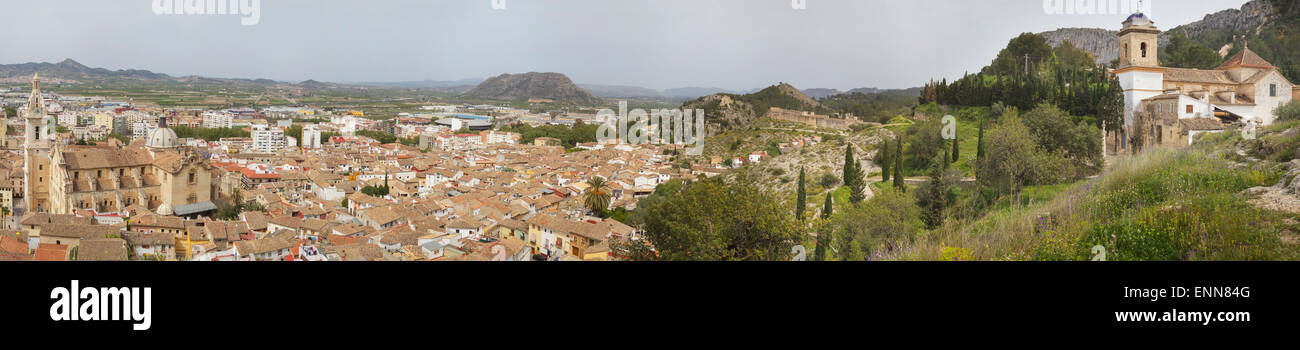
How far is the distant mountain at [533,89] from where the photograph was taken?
41.2 m

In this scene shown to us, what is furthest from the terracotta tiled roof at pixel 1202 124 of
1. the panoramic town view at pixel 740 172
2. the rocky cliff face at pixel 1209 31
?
the rocky cliff face at pixel 1209 31

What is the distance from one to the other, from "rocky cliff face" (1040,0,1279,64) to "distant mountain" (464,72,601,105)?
24209 millimetres

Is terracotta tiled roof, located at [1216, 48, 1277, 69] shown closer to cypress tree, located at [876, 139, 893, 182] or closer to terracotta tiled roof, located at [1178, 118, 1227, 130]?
terracotta tiled roof, located at [1178, 118, 1227, 130]

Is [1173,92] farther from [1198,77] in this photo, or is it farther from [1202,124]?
[1198,77]

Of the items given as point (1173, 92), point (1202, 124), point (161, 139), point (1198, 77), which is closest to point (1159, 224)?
Result: point (1202, 124)

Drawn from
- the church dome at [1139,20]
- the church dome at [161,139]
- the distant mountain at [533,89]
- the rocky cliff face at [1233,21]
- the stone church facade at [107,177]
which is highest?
the rocky cliff face at [1233,21]

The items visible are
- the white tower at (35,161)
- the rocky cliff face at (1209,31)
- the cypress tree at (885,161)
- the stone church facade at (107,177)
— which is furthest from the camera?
the rocky cliff face at (1209,31)

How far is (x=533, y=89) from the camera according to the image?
43.1 meters

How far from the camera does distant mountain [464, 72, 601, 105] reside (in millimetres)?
41250

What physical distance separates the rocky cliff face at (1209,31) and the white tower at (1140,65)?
956cm

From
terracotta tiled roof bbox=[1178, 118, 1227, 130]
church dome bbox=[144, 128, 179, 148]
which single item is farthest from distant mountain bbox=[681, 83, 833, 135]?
terracotta tiled roof bbox=[1178, 118, 1227, 130]

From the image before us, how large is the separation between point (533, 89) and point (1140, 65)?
33.3 meters

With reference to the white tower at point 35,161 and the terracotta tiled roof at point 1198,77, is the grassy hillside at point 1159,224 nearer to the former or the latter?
the terracotta tiled roof at point 1198,77
